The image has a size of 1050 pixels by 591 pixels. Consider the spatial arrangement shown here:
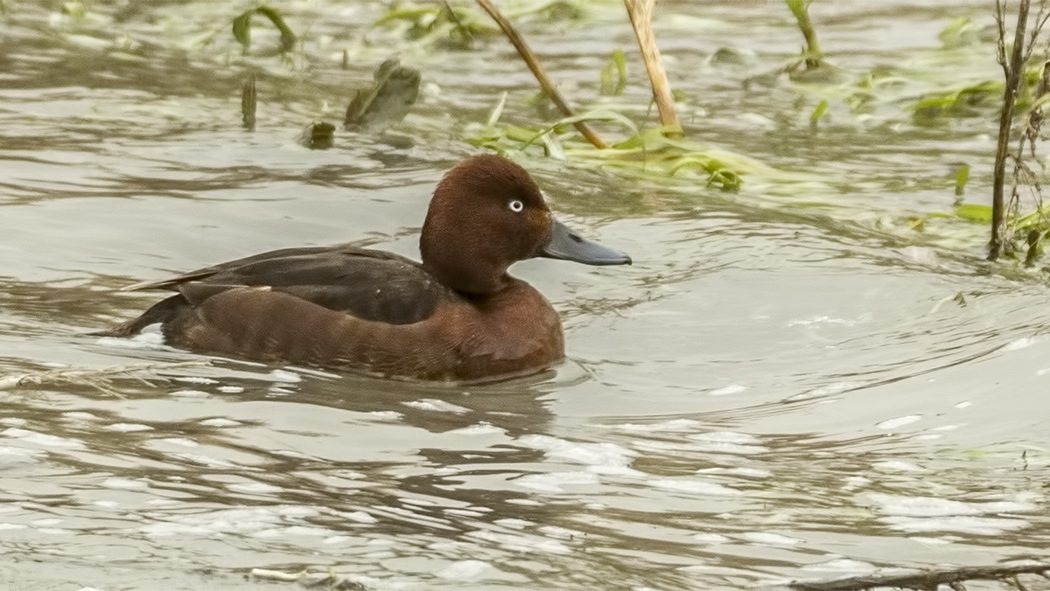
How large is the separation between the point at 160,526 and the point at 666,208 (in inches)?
188

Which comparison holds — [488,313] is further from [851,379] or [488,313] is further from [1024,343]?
[1024,343]

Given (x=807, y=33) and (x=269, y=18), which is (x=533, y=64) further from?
Answer: (x=269, y=18)

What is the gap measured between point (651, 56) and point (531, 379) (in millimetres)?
2980

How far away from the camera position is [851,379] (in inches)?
277

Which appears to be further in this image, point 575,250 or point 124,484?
point 575,250

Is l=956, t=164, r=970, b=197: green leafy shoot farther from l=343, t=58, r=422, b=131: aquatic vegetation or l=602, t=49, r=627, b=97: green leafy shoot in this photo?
l=343, t=58, r=422, b=131: aquatic vegetation

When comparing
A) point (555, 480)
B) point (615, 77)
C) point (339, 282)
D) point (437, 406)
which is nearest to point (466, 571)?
point (555, 480)

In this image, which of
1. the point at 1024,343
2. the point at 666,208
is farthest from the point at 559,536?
the point at 666,208

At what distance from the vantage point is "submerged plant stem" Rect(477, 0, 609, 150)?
941cm

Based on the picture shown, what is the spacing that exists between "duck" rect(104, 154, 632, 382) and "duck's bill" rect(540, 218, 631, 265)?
0.03 metres

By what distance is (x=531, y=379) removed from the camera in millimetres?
7230

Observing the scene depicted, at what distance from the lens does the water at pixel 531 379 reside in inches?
189

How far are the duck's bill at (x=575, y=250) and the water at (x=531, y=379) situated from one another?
0.31 meters

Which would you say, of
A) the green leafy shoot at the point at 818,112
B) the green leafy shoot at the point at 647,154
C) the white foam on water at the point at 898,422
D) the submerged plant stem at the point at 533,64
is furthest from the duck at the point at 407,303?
the green leafy shoot at the point at 818,112
